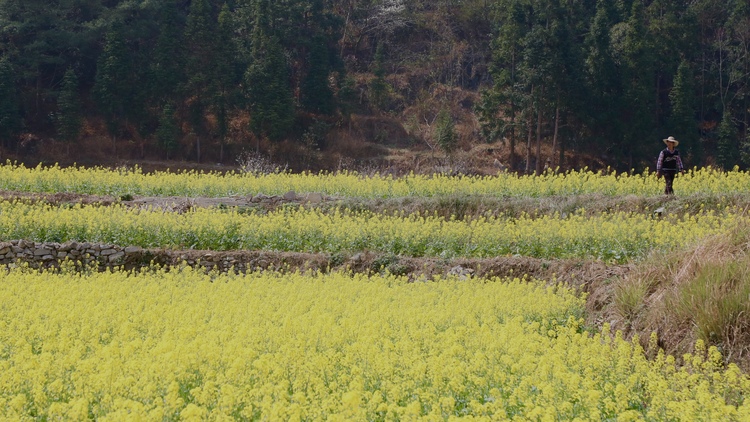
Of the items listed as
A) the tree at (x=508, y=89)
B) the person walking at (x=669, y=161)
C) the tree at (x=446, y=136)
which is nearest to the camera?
the person walking at (x=669, y=161)

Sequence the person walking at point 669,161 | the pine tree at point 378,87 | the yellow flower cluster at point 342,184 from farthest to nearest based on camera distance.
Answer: the pine tree at point 378,87
the yellow flower cluster at point 342,184
the person walking at point 669,161

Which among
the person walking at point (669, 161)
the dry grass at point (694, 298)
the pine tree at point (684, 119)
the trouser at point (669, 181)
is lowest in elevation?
the dry grass at point (694, 298)

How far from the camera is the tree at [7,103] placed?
102 feet

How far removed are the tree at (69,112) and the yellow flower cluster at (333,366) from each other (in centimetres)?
2513

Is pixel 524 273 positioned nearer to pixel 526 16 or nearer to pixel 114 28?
pixel 526 16

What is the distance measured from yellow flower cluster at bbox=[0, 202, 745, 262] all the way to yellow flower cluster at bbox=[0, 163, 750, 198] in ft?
7.79

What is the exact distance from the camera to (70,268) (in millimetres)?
12531

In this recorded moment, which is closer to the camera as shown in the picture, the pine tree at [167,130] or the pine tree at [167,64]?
the pine tree at [167,130]

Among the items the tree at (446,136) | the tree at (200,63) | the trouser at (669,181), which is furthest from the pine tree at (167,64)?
the trouser at (669,181)

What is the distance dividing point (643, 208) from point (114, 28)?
90.1ft

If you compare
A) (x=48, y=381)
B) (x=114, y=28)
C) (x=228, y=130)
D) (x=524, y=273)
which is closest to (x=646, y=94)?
(x=228, y=130)

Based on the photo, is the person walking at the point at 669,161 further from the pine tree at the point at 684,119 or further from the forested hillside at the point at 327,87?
the pine tree at the point at 684,119

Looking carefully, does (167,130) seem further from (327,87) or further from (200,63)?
(327,87)

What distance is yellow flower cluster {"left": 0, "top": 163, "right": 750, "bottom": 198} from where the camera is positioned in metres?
16.4
